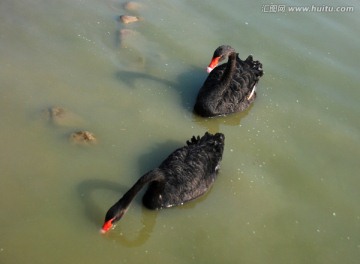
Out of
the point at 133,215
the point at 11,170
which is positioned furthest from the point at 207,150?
the point at 11,170

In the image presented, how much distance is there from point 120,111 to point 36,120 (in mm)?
1074

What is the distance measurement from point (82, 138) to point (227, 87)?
2102mm

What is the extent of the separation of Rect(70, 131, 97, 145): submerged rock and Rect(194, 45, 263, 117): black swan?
60.9 inches

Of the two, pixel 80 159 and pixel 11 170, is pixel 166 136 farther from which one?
pixel 11 170

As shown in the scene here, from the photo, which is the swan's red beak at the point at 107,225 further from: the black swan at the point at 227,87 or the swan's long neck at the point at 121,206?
Result: the black swan at the point at 227,87

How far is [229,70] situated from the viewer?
6.54 metres

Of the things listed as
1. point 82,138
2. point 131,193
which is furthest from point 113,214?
point 82,138

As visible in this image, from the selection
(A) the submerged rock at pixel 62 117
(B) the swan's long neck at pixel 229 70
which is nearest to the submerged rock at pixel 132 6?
(B) the swan's long neck at pixel 229 70

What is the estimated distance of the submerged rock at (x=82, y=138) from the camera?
5812 mm

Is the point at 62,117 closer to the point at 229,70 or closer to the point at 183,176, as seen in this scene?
the point at 183,176

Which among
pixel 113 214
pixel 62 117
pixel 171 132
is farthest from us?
pixel 171 132

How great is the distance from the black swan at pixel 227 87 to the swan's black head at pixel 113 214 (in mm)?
2203
